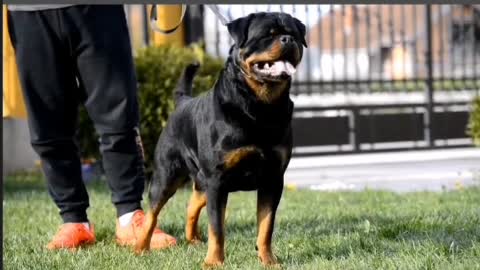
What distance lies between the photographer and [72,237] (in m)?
3.72

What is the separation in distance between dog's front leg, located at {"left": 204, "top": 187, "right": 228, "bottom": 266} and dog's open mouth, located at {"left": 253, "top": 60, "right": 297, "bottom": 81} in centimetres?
47

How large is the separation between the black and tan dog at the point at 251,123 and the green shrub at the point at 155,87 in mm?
3744

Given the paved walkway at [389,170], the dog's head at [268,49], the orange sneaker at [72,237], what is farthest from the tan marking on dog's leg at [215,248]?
the paved walkway at [389,170]

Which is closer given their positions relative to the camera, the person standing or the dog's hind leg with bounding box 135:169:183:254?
the dog's hind leg with bounding box 135:169:183:254

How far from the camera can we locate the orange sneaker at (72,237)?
3676 mm

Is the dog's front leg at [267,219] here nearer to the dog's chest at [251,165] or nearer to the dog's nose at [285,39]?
the dog's chest at [251,165]

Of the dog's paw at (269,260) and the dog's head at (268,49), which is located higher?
the dog's head at (268,49)

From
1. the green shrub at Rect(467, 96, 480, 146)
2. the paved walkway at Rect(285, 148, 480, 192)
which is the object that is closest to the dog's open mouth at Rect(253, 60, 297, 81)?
the paved walkway at Rect(285, 148, 480, 192)

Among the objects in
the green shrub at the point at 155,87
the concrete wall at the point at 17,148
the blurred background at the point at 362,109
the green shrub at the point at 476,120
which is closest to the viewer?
the green shrub at the point at 155,87

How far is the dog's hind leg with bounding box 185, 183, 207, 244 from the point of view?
3742mm

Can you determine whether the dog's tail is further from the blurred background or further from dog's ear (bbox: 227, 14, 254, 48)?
the blurred background

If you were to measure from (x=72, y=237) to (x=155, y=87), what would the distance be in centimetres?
339

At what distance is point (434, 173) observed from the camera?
8320 millimetres

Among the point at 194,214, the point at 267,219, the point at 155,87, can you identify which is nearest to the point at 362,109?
the point at 155,87
